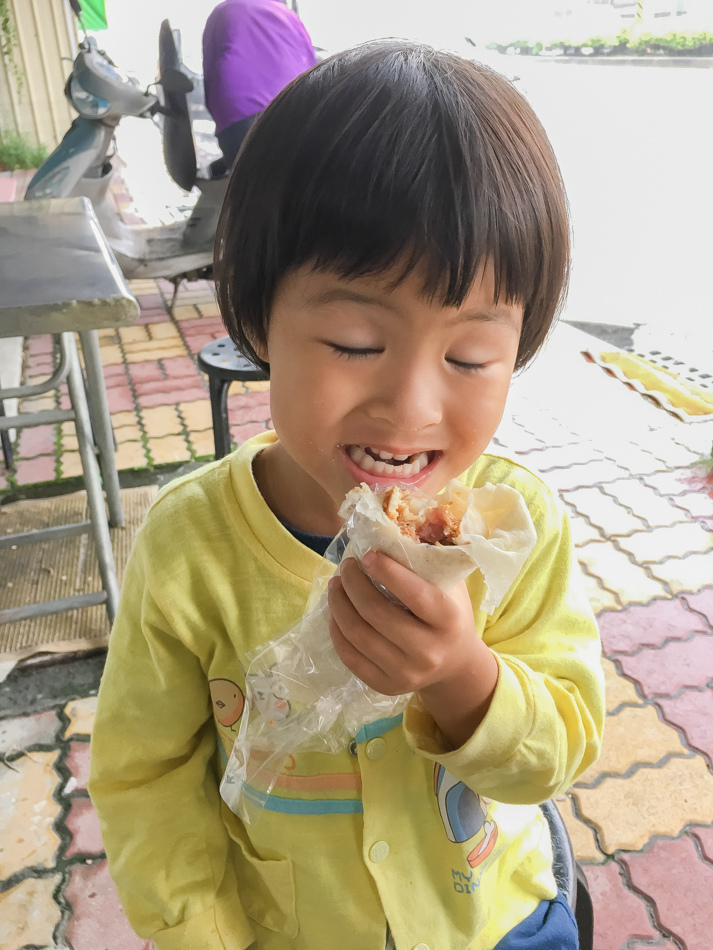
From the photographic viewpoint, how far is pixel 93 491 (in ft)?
6.51

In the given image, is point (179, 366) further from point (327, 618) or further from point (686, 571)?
point (327, 618)

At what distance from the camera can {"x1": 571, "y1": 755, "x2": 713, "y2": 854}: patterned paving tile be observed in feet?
5.56

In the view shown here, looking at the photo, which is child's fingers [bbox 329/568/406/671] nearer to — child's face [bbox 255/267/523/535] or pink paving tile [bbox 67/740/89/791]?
child's face [bbox 255/267/523/535]

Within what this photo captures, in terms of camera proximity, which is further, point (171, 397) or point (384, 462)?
point (171, 397)

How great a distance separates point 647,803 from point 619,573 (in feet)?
2.91

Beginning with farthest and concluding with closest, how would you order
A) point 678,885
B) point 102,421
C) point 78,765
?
point 102,421 → point 78,765 → point 678,885

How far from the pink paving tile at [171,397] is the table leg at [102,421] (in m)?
1.14

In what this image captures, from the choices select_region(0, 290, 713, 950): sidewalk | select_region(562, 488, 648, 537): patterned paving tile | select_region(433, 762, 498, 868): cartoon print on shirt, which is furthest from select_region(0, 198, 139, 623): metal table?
select_region(562, 488, 648, 537): patterned paving tile

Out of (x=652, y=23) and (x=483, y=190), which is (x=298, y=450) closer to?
(x=483, y=190)

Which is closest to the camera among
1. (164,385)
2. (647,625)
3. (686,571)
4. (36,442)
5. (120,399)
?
(647,625)

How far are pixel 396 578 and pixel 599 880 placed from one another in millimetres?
1376

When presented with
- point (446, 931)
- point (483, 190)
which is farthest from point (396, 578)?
point (446, 931)

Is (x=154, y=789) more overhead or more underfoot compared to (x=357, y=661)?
Answer: more underfoot

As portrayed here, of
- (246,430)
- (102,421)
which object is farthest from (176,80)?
(102,421)
